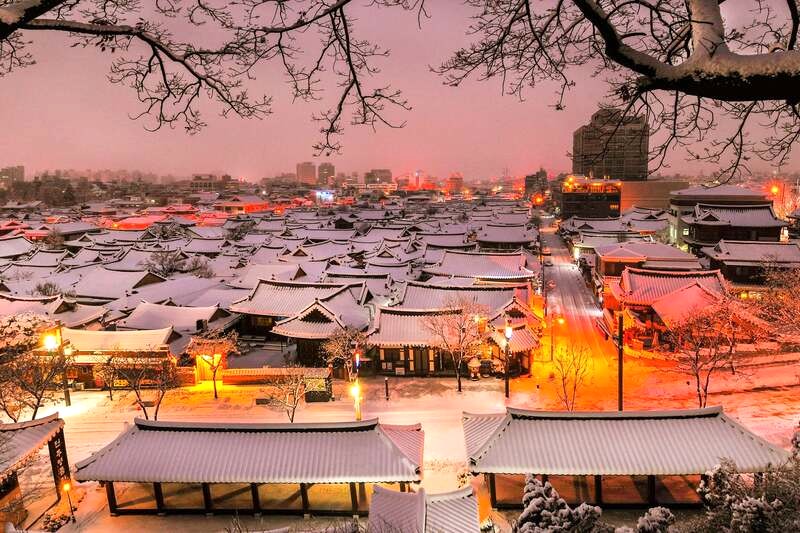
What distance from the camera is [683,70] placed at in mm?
4168

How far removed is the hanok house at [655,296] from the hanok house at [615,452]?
14425mm

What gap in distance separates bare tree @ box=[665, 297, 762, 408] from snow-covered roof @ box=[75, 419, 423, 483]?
53.3ft

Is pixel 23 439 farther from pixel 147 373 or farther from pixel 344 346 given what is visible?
pixel 344 346

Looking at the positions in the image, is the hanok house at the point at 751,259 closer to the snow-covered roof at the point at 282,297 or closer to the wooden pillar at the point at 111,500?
the snow-covered roof at the point at 282,297

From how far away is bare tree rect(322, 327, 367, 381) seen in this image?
2819cm

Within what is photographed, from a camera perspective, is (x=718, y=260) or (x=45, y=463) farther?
(x=718, y=260)

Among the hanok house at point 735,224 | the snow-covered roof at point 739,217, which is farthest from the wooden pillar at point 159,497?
the snow-covered roof at point 739,217

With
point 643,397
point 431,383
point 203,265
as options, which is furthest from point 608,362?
point 203,265

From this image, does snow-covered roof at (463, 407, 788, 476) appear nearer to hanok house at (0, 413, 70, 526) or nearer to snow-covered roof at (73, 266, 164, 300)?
hanok house at (0, 413, 70, 526)

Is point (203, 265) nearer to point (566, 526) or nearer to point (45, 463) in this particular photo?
point (45, 463)

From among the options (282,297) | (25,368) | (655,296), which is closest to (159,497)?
(25,368)

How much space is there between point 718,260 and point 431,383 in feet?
79.1

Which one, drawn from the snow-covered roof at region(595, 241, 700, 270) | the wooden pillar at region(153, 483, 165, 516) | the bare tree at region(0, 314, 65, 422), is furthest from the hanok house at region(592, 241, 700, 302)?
the bare tree at region(0, 314, 65, 422)

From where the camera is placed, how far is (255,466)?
53.7 feet
